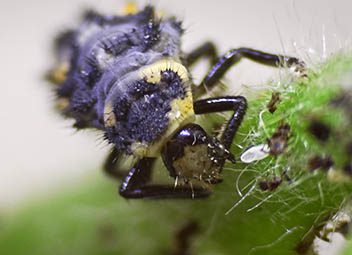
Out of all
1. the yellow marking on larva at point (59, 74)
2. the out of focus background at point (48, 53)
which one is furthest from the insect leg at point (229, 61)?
the out of focus background at point (48, 53)

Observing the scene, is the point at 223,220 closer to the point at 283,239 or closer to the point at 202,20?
the point at 283,239

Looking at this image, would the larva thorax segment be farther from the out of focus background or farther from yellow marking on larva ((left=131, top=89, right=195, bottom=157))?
the out of focus background

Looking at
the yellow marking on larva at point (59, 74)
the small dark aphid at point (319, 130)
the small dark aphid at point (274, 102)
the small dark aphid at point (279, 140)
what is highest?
the small dark aphid at point (319, 130)

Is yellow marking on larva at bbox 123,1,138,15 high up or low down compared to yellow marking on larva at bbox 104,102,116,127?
up

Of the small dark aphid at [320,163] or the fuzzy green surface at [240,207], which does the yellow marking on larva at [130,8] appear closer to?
the fuzzy green surface at [240,207]

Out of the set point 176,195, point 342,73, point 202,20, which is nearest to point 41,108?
point 202,20

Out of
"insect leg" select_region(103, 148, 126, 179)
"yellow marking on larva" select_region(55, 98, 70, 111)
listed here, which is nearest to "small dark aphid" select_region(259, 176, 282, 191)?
"insect leg" select_region(103, 148, 126, 179)
